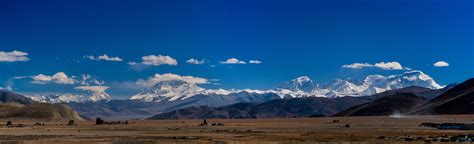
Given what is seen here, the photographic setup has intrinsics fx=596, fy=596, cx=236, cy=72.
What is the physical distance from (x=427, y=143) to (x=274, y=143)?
16955mm

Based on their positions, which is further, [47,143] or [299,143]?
[47,143]

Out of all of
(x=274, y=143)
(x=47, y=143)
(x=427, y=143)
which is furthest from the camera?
(x=47, y=143)

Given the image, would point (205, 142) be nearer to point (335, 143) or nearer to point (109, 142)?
point (109, 142)

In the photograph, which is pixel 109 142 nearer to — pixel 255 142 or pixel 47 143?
pixel 47 143

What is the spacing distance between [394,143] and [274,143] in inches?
531

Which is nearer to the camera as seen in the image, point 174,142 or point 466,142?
point 466,142

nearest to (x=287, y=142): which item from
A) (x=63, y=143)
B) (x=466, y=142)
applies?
(x=466, y=142)

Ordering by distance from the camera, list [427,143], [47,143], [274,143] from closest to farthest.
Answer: [427,143]
[274,143]
[47,143]

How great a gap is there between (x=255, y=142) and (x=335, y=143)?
9741mm

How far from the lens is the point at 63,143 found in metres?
A: 74.1

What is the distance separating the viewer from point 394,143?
65812 mm

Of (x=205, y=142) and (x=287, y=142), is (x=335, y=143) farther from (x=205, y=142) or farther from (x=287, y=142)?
(x=205, y=142)

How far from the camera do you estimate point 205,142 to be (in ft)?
246

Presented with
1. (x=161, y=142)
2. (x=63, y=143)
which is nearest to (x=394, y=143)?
(x=161, y=142)
